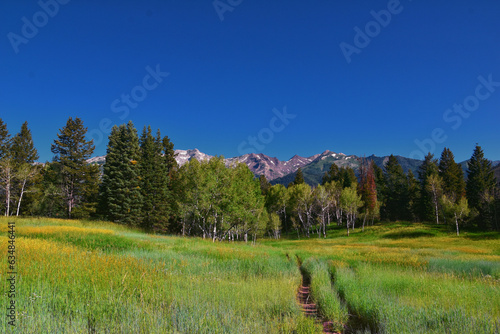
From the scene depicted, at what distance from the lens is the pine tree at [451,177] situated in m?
62.6

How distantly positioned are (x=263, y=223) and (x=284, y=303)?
49.0 meters

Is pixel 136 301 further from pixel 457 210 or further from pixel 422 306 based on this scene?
pixel 457 210

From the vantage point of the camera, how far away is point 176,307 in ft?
18.1

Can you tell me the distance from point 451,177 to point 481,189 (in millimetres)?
9536

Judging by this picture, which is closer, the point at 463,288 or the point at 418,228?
the point at 463,288

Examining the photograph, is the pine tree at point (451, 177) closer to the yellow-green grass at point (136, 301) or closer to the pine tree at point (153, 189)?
the pine tree at point (153, 189)

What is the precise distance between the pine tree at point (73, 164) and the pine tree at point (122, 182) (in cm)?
302

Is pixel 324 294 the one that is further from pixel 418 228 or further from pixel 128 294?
pixel 418 228

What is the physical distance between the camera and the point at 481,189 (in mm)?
55625

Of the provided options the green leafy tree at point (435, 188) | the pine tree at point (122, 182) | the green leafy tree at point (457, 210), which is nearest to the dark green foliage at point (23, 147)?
the pine tree at point (122, 182)

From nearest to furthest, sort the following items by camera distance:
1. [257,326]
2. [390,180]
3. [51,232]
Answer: [257,326] < [51,232] < [390,180]

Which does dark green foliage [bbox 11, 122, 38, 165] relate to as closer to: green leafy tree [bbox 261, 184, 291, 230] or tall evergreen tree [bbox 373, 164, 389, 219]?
green leafy tree [bbox 261, 184, 291, 230]

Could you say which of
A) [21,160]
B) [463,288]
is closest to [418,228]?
[463,288]

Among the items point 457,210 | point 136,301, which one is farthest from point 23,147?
point 457,210
